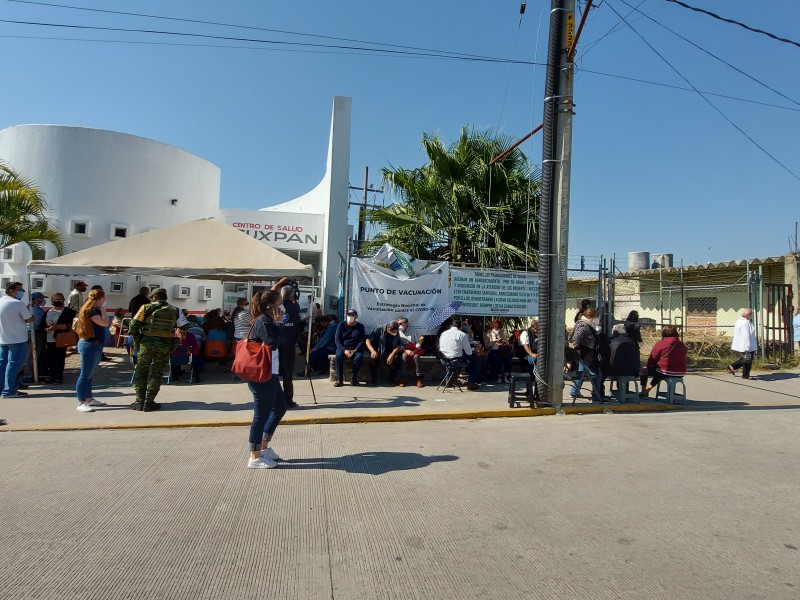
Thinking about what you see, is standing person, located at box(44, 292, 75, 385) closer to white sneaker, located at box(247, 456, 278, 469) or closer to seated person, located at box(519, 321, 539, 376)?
white sneaker, located at box(247, 456, 278, 469)

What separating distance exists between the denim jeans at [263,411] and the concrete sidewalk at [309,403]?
6.50 ft

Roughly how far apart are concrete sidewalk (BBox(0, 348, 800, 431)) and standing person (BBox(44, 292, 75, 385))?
0.99ft

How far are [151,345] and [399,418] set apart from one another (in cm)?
368

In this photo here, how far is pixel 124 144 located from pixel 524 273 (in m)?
12.4

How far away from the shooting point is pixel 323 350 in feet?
36.4

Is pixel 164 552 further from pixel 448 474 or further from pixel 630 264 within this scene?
pixel 630 264

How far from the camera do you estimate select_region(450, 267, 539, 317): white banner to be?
1104cm

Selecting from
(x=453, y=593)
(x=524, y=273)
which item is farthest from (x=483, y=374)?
(x=453, y=593)

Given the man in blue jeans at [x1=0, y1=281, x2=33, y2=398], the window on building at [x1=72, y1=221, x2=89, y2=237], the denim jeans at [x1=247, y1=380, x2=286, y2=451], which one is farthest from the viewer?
the window on building at [x1=72, y1=221, x2=89, y2=237]

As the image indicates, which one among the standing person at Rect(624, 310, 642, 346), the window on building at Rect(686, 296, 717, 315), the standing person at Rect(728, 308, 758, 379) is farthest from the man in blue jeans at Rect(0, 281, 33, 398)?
the window on building at Rect(686, 296, 717, 315)

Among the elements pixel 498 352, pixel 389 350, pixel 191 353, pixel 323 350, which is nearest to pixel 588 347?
pixel 498 352

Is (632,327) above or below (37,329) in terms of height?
above

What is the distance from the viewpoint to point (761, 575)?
3295 millimetres

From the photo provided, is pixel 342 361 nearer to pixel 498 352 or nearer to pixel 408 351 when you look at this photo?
pixel 408 351
